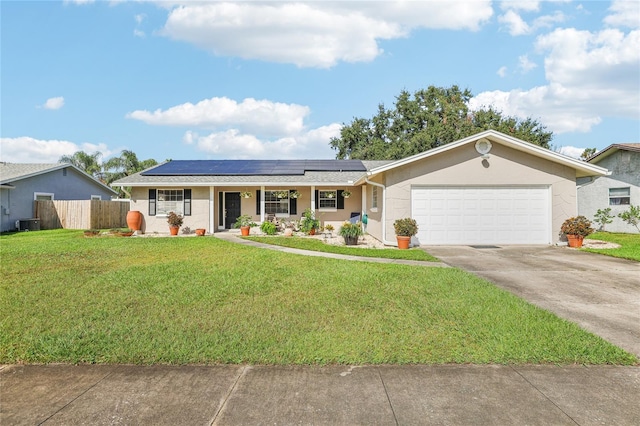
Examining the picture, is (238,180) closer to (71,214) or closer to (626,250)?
(71,214)

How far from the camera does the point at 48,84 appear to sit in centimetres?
1588

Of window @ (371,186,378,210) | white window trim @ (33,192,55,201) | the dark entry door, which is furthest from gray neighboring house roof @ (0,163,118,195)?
window @ (371,186,378,210)

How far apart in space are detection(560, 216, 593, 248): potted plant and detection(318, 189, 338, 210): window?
9.75 metres

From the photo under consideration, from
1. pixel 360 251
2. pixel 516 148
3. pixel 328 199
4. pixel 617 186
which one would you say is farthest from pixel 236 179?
pixel 617 186

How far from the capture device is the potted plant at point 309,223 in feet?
53.4

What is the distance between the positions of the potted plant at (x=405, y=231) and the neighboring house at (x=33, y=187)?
21617 millimetres

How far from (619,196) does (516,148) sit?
954 centimetres

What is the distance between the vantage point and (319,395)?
3121mm

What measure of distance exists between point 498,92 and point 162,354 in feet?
128

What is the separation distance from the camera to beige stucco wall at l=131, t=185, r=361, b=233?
17.6 meters

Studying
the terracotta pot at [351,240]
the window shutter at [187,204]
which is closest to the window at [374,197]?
the terracotta pot at [351,240]

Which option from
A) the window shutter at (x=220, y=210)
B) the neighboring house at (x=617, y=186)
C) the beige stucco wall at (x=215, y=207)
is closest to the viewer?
the neighboring house at (x=617, y=186)

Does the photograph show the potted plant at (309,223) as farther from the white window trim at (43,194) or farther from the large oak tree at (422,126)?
the large oak tree at (422,126)

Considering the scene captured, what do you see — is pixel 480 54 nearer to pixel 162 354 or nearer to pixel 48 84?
pixel 162 354
